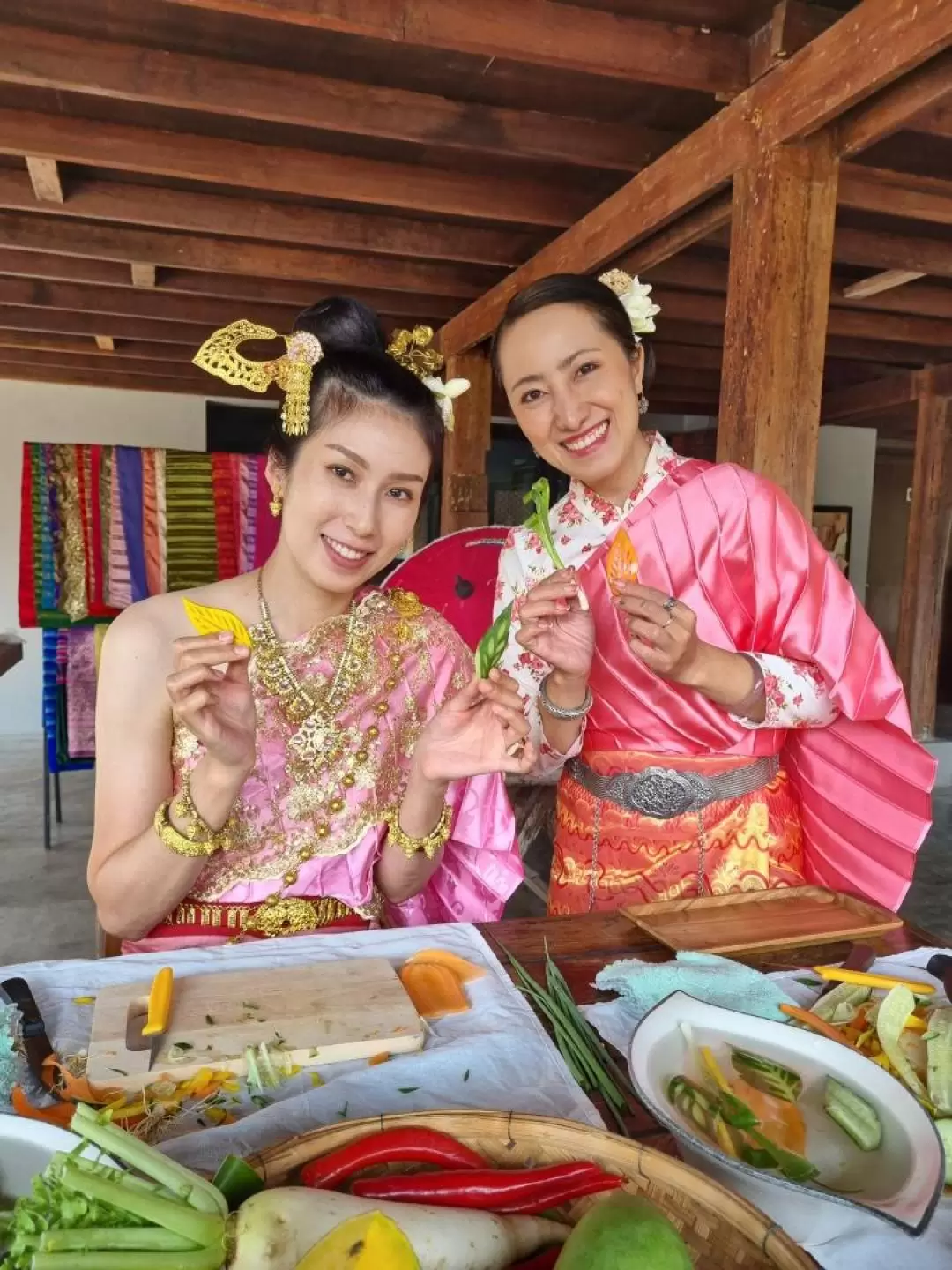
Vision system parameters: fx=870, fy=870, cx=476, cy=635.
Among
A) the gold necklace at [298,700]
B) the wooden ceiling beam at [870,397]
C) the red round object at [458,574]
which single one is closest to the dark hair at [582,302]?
the gold necklace at [298,700]

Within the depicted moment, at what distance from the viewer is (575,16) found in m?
2.46

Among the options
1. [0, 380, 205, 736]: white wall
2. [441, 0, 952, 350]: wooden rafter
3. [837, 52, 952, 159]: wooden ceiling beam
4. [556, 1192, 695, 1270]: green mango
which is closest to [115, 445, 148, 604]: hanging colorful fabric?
[441, 0, 952, 350]: wooden rafter

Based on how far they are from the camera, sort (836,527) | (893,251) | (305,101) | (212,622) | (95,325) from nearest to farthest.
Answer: (212,622) → (305,101) → (893,251) → (95,325) → (836,527)

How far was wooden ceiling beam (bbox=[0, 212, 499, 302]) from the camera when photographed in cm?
423

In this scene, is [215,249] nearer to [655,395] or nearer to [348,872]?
[348,872]

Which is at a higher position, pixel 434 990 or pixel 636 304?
pixel 636 304

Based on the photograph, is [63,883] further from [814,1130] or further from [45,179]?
[814,1130]

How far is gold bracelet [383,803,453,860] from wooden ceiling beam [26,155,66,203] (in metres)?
3.04

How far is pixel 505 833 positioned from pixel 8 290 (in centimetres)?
519

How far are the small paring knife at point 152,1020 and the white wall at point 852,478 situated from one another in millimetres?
9346

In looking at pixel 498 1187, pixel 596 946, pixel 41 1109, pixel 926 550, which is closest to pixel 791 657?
pixel 596 946

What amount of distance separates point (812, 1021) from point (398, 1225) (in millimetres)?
615

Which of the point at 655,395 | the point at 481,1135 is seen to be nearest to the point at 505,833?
the point at 481,1135

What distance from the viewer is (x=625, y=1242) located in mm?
535
